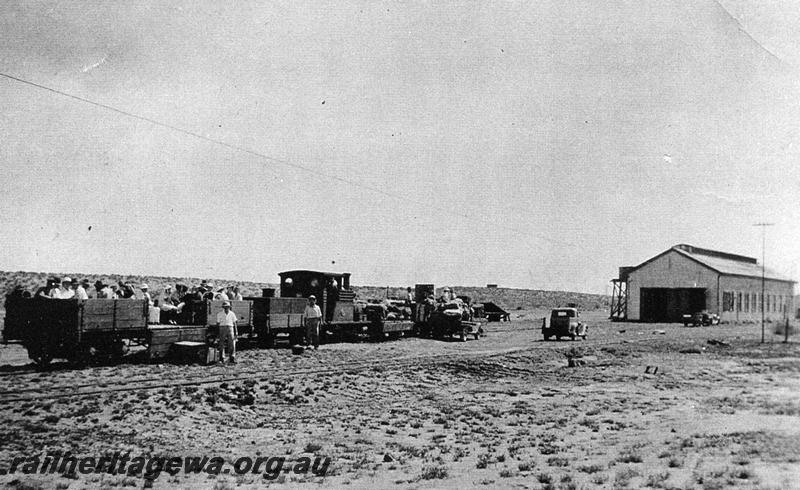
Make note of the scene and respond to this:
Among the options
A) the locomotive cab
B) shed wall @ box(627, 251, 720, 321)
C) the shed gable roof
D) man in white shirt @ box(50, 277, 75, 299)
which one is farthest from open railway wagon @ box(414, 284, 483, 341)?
the shed gable roof

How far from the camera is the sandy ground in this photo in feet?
23.8

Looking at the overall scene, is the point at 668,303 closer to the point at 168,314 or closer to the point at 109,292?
the point at 168,314

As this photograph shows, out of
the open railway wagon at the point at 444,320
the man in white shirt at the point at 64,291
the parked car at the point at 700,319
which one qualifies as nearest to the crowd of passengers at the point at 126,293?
the man in white shirt at the point at 64,291

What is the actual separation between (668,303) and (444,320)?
81.4ft

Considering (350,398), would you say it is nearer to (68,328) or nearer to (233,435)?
(233,435)

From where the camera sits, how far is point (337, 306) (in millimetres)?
23875

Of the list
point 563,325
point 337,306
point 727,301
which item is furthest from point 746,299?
point 337,306

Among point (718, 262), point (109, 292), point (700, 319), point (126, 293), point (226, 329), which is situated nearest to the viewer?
point (109, 292)

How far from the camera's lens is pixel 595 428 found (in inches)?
388

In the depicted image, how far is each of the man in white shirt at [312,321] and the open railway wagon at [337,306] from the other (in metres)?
2.00

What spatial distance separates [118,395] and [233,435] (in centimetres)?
278

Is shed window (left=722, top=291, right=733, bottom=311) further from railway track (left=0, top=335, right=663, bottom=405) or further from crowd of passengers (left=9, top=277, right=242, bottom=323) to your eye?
crowd of passengers (left=9, top=277, right=242, bottom=323)

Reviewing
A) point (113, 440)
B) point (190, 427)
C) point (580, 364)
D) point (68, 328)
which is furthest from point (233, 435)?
point (580, 364)

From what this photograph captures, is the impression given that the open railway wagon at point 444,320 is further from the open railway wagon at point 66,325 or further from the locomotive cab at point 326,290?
the open railway wagon at point 66,325
